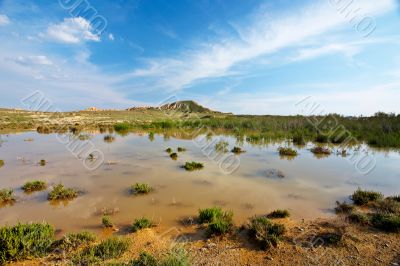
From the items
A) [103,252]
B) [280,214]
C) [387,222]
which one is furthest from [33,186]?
[387,222]

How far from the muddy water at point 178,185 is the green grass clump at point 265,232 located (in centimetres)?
75

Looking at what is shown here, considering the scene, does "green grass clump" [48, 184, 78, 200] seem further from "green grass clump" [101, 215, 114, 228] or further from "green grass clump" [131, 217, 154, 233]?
"green grass clump" [131, 217, 154, 233]

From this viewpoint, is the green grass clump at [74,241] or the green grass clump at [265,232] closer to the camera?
the green grass clump at [74,241]

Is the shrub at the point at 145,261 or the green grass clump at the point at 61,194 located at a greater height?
the shrub at the point at 145,261

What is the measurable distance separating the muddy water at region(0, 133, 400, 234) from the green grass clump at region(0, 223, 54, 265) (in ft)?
2.65

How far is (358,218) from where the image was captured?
5.19m

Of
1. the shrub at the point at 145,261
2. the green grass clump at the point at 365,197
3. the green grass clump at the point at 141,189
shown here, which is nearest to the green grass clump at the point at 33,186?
the green grass clump at the point at 141,189

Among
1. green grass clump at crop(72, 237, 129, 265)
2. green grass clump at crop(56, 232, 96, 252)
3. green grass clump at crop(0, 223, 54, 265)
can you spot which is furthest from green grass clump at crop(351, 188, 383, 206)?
green grass clump at crop(0, 223, 54, 265)

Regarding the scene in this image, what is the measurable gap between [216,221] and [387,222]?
320 cm

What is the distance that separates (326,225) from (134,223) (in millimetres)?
3727

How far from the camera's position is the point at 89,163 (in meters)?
10.9

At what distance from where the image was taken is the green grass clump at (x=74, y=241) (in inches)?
166

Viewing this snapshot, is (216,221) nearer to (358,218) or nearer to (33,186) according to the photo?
(358,218)

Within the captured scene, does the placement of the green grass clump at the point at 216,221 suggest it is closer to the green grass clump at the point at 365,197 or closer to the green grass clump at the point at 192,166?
the green grass clump at the point at 365,197
